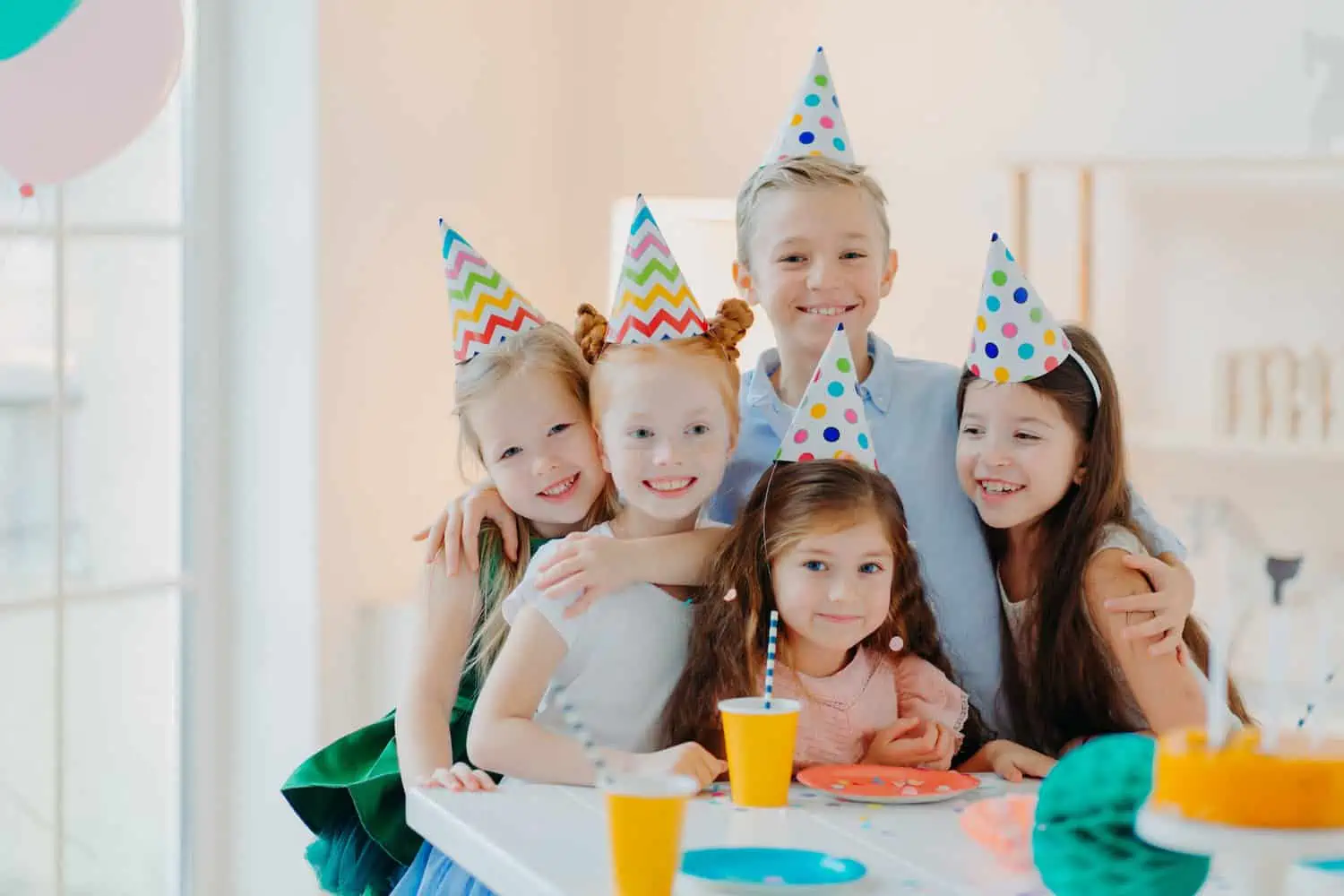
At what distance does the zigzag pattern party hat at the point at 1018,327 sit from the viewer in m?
1.71

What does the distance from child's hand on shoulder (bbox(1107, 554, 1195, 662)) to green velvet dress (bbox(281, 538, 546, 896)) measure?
653mm

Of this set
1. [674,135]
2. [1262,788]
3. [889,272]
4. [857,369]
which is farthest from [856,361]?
[674,135]

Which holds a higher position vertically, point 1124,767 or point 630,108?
point 630,108

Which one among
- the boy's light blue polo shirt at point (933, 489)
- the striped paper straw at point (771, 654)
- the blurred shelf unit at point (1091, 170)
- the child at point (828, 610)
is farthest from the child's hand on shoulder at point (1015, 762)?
the blurred shelf unit at point (1091, 170)

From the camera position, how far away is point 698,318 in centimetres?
176

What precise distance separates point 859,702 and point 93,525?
192 cm

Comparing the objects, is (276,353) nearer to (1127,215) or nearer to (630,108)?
(630,108)

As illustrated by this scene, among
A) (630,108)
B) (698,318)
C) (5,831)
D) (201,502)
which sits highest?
(630,108)

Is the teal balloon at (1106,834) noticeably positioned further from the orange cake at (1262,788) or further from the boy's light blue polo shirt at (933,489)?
the boy's light blue polo shirt at (933,489)

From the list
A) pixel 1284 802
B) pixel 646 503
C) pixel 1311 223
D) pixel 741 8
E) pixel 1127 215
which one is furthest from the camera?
pixel 741 8

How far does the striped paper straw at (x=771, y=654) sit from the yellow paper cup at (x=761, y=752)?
0.11 feet

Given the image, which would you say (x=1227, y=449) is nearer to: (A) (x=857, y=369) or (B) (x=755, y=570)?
(A) (x=857, y=369)

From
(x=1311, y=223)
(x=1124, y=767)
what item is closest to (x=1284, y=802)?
(x=1124, y=767)

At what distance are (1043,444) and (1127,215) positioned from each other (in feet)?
5.02
